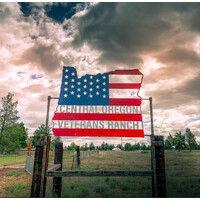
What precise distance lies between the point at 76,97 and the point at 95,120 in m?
0.74

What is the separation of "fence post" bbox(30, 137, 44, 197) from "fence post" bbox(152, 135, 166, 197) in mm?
2387

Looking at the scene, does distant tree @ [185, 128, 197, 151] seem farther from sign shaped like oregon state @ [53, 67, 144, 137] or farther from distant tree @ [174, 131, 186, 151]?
sign shaped like oregon state @ [53, 67, 144, 137]

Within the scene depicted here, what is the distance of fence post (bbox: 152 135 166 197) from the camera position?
220 inches

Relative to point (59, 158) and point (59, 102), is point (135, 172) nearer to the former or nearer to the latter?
point (59, 102)

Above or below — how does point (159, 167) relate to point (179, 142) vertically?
below

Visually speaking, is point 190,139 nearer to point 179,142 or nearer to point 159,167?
point 179,142

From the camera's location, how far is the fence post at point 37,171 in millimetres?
5598

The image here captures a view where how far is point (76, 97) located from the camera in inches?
264

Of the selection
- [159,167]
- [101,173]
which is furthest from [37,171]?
[159,167]

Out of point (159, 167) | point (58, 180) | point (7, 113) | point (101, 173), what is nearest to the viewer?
point (159, 167)

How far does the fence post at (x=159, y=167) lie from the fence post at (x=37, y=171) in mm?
2387

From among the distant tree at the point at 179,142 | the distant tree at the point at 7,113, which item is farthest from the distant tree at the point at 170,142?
the distant tree at the point at 7,113

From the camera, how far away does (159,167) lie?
5.70 meters

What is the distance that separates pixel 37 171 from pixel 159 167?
2.55 metres
